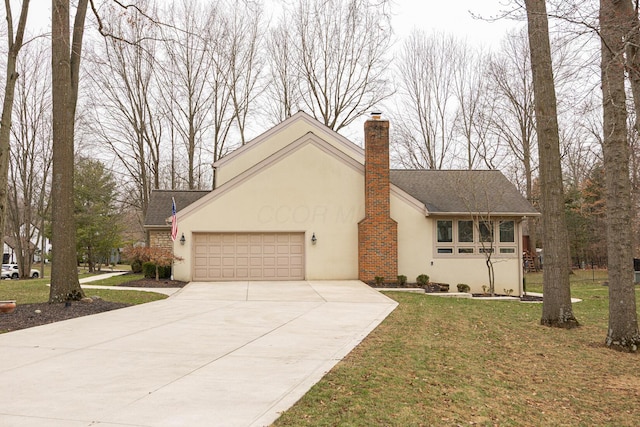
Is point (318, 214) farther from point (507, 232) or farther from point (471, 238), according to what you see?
point (507, 232)

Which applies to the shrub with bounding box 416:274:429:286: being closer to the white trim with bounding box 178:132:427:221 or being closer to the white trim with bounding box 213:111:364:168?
the white trim with bounding box 178:132:427:221

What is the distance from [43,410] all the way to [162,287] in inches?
509

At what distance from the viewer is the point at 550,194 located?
33.0 feet

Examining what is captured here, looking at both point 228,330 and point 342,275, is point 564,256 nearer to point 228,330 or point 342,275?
point 228,330

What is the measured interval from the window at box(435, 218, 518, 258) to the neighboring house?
0.04 m

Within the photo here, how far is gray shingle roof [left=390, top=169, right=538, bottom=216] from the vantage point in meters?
19.2

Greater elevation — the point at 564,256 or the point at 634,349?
the point at 564,256

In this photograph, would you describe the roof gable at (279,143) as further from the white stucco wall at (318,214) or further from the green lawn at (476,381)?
the green lawn at (476,381)

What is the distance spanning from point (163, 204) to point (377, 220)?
11431 mm

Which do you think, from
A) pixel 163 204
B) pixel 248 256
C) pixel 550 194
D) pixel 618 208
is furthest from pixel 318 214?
pixel 618 208

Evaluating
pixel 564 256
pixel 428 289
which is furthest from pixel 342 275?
pixel 564 256

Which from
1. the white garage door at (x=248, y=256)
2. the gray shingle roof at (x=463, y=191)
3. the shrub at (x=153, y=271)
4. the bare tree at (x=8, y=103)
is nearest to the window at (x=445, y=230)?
the gray shingle roof at (x=463, y=191)

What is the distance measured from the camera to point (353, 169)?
63.3 ft

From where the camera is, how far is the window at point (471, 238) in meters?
19.3
